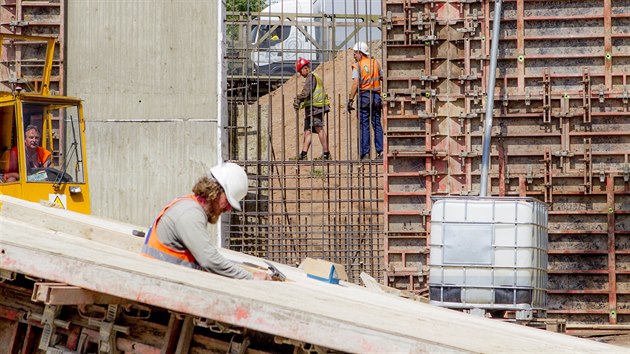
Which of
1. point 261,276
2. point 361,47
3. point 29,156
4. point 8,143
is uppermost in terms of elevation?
point 361,47

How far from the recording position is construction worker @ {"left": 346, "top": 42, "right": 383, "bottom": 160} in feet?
59.3

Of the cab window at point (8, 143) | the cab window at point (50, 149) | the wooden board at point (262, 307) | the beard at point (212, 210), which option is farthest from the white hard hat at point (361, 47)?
the wooden board at point (262, 307)

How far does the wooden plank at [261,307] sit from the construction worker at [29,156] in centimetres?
652

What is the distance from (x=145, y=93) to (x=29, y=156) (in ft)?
15.9

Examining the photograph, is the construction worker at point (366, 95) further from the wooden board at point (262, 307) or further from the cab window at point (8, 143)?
the wooden board at point (262, 307)

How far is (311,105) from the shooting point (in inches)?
732

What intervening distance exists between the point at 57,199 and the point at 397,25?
609 cm

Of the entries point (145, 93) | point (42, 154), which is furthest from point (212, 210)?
point (145, 93)

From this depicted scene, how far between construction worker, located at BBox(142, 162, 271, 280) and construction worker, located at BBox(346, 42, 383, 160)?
10.5 meters

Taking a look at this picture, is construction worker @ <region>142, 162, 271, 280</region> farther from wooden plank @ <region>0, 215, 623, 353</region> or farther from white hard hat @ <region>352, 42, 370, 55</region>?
white hard hat @ <region>352, 42, 370, 55</region>

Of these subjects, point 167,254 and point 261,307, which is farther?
point 167,254

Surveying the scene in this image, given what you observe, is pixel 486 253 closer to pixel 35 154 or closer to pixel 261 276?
pixel 35 154

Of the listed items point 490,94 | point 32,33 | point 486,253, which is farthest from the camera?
point 32,33

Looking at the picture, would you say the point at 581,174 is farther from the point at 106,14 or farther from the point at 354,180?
the point at 106,14
